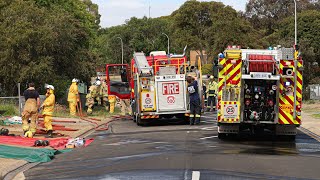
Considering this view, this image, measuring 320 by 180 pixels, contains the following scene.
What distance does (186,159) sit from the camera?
11203mm

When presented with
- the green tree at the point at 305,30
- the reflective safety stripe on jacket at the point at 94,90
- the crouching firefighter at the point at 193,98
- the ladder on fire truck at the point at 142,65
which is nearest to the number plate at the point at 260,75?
the crouching firefighter at the point at 193,98

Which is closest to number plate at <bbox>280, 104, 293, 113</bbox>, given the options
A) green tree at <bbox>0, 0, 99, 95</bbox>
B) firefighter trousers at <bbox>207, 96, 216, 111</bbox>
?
firefighter trousers at <bbox>207, 96, 216, 111</bbox>

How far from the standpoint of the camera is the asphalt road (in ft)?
31.6

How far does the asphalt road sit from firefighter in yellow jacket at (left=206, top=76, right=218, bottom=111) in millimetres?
12549

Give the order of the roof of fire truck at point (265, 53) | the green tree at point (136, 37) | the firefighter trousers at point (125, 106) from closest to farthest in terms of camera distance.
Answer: the roof of fire truck at point (265, 53), the firefighter trousers at point (125, 106), the green tree at point (136, 37)

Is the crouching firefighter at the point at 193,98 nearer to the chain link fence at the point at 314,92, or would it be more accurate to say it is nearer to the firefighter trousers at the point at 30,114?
the firefighter trousers at the point at 30,114

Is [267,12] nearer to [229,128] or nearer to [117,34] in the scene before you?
[117,34]

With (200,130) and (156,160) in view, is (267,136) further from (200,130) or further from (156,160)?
(156,160)

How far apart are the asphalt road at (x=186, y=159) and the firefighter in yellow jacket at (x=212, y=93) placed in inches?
494

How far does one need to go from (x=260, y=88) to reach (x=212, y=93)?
14916 mm

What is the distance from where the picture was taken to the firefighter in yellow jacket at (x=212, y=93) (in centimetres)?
2955

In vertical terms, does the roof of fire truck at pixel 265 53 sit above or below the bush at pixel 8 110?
above

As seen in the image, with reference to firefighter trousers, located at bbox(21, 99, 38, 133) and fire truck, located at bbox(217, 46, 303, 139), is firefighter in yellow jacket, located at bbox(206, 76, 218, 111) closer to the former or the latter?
firefighter trousers, located at bbox(21, 99, 38, 133)

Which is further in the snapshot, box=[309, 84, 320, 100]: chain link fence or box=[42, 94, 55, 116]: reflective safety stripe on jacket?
box=[309, 84, 320, 100]: chain link fence
